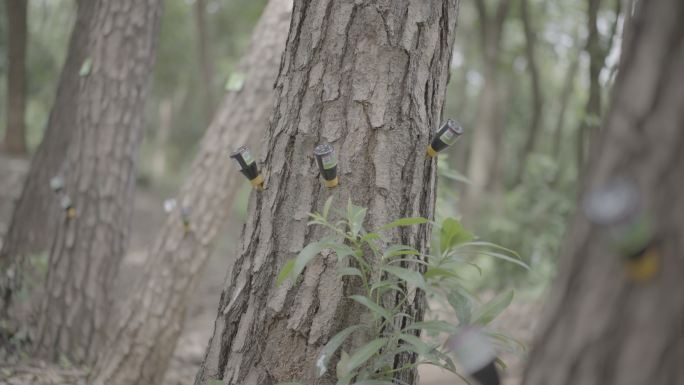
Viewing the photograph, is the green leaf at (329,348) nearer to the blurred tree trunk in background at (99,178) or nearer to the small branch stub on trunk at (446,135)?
the small branch stub on trunk at (446,135)

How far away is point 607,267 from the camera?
1.09 m

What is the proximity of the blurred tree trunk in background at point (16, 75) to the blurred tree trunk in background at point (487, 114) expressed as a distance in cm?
782

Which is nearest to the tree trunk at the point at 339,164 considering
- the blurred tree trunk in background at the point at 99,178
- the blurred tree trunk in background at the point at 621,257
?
the blurred tree trunk in background at the point at 621,257

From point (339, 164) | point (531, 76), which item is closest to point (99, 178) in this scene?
point (339, 164)

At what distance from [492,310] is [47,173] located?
417 cm

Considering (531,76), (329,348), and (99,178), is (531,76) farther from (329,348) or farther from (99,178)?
(329,348)

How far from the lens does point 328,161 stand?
1.99 metres

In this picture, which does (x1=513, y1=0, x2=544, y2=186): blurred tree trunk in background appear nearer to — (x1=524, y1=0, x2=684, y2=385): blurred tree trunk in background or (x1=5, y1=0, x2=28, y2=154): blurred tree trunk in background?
(x1=5, y1=0, x2=28, y2=154): blurred tree trunk in background

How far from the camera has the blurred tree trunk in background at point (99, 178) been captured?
13.1 feet

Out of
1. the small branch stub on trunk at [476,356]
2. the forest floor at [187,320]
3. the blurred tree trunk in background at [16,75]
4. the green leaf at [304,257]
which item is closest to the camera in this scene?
the small branch stub on trunk at [476,356]

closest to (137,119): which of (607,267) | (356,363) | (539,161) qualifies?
(356,363)

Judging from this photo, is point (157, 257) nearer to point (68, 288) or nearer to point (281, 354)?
point (68, 288)

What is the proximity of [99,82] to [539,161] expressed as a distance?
8.29 metres

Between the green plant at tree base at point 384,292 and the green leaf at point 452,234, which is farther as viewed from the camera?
the green leaf at point 452,234
